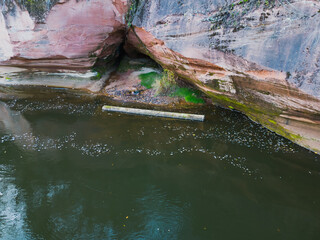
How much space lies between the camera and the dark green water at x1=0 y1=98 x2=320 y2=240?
188 inches

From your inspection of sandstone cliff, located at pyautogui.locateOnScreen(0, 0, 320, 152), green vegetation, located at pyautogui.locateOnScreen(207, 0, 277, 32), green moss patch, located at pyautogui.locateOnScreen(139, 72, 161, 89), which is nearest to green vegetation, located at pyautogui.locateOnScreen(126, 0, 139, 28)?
sandstone cliff, located at pyautogui.locateOnScreen(0, 0, 320, 152)

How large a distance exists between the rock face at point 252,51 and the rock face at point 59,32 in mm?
1702

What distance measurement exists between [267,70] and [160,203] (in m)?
4.29

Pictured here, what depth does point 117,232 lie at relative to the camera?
4.67 metres

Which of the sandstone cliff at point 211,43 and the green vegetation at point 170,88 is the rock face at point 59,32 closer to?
the sandstone cliff at point 211,43

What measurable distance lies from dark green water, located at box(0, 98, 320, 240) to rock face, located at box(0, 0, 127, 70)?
3364mm

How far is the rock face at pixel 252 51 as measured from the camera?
→ 5.52 meters

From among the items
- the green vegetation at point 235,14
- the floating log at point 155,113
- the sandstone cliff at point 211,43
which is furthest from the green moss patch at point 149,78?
the green vegetation at point 235,14

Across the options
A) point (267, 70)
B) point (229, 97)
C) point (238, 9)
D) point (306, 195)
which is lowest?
point (306, 195)

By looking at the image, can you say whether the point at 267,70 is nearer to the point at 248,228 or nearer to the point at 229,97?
the point at 229,97

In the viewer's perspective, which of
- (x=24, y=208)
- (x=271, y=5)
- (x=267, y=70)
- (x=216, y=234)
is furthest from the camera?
(x=267, y=70)

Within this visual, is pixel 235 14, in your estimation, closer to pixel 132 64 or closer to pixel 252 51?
pixel 252 51

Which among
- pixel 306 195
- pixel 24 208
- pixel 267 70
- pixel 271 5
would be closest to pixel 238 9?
pixel 271 5

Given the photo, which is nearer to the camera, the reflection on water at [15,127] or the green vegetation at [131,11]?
the reflection on water at [15,127]
